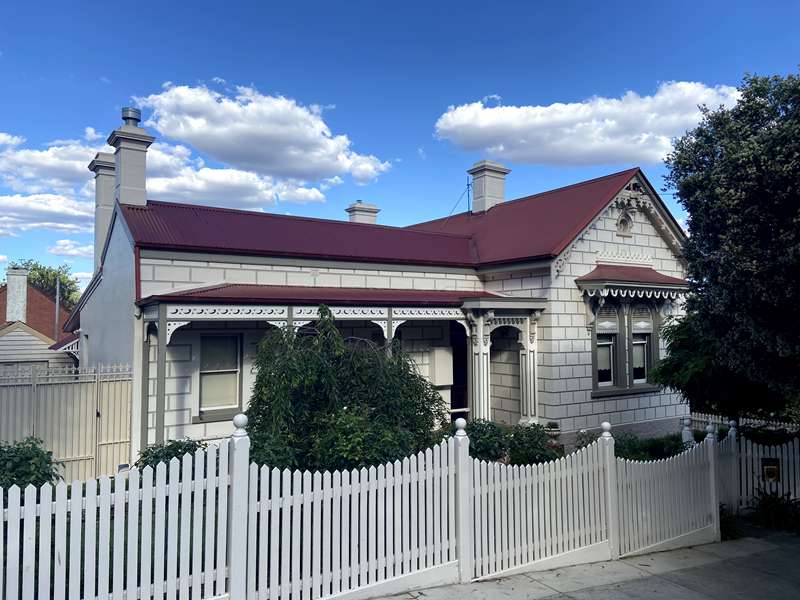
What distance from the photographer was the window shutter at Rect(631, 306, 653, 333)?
1561 centimetres

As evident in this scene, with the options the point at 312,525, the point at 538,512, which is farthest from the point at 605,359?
the point at 312,525

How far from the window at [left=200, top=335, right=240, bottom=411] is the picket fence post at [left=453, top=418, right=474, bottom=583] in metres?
7.35

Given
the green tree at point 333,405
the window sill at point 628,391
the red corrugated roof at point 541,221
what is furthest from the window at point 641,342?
the green tree at point 333,405

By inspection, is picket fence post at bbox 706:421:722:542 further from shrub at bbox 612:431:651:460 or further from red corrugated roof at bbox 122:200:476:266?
red corrugated roof at bbox 122:200:476:266

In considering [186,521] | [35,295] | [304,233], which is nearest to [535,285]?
[304,233]

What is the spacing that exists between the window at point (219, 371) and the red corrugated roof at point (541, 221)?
6982 mm

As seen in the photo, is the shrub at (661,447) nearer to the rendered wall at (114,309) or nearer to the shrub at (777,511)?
the shrub at (777,511)

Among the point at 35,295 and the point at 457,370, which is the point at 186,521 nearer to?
the point at 457,370

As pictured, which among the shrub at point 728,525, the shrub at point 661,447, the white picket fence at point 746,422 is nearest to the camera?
the shrub at point 728,525

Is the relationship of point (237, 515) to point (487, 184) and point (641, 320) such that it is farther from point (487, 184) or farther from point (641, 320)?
point (487, 184)

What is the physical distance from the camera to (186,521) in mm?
4715

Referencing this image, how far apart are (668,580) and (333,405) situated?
14.9 ft

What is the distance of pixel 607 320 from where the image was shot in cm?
1512

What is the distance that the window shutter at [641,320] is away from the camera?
15.6 m
